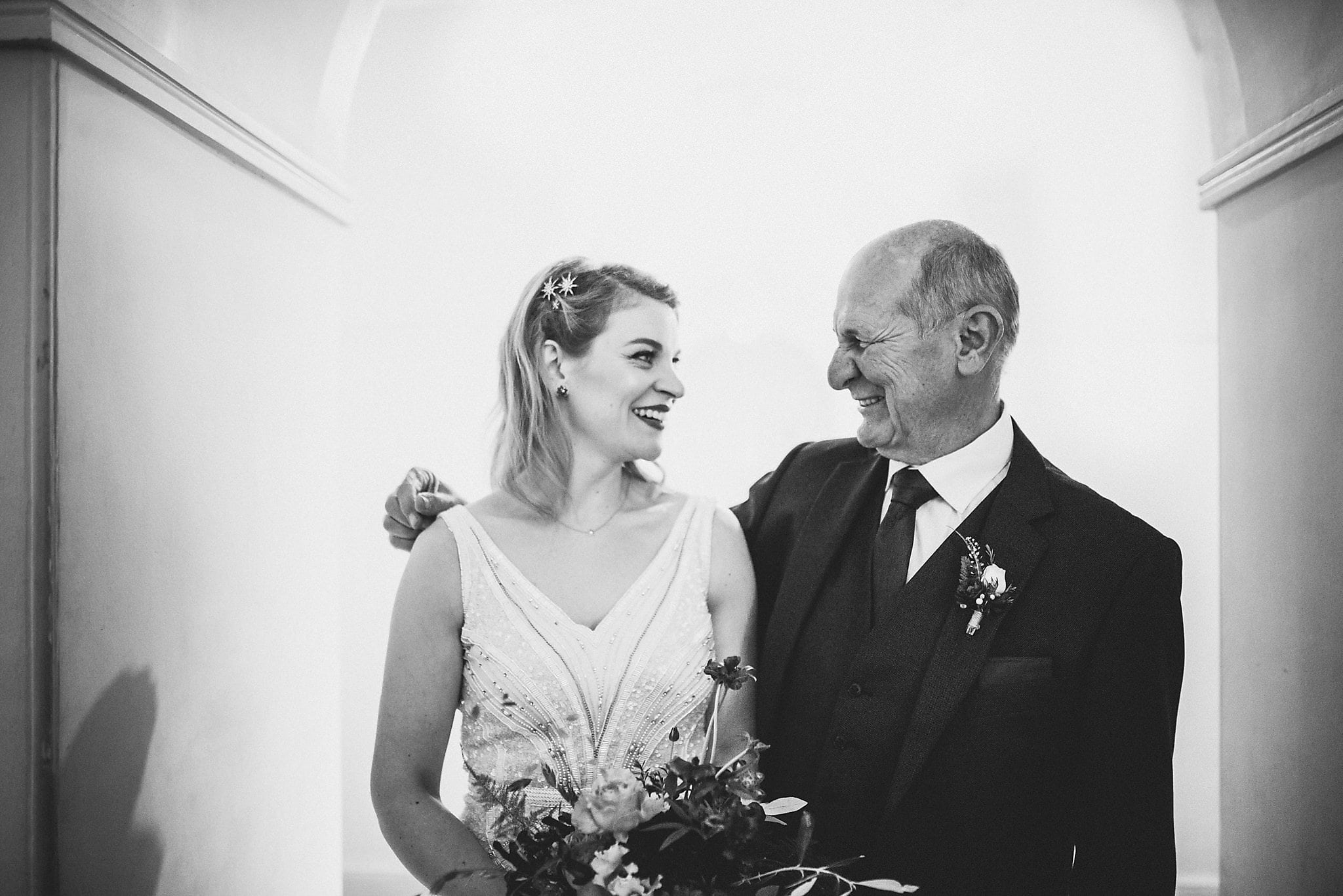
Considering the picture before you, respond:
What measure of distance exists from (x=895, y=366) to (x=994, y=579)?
22.2 inches

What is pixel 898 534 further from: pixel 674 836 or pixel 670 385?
pixel 674 836

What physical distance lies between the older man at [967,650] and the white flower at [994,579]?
0.04 metres

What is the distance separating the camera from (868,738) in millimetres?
1961

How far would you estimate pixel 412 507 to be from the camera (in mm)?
2324

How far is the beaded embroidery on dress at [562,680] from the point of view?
213 centimetres

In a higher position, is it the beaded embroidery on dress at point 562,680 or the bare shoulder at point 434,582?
the bare shoulder at point 434,582

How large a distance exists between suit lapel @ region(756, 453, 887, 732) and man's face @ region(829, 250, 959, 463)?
5.6 inches

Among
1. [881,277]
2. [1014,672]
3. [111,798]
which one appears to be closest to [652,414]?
[881,277]

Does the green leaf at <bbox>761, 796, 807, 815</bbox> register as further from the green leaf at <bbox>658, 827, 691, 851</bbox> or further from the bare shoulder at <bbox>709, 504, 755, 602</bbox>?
the bare shoulder at <bbox>709, 504, 755, 602</bbox>

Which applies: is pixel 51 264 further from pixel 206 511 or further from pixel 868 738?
pixel 868 738

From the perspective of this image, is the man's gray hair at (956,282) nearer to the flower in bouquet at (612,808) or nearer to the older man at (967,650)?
the older man at (967,650)

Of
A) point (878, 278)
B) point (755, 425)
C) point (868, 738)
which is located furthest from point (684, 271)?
point (868, 738)

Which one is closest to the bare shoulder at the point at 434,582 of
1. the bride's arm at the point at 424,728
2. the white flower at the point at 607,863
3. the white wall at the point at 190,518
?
the bride's arm at the point at 424,728

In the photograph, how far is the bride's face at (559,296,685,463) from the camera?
2262 mm
